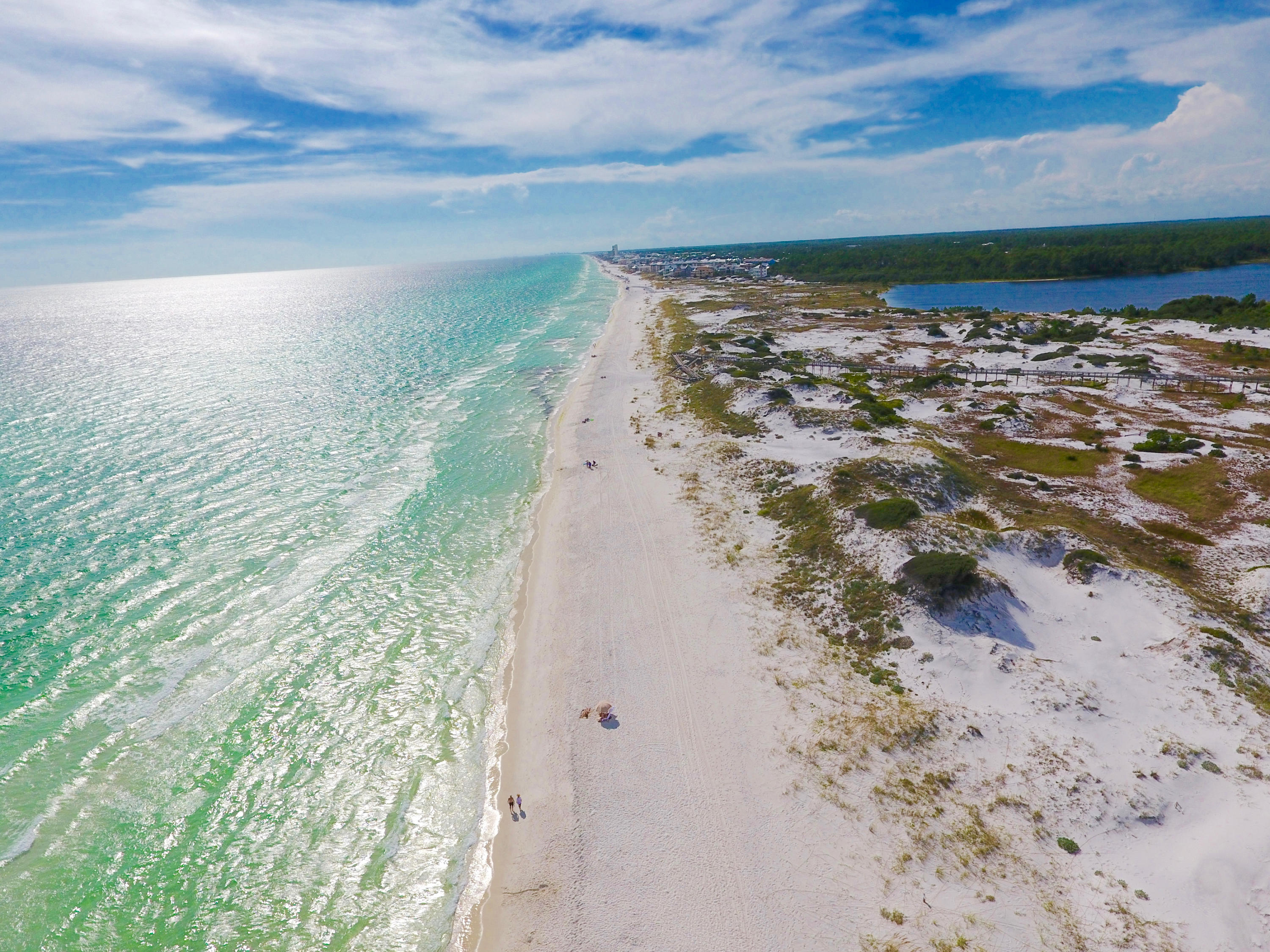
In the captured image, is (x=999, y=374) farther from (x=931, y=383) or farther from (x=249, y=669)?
(x=249, y=669)

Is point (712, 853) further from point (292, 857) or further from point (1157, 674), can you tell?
point (1157, 674)

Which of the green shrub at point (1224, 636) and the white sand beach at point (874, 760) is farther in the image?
the green shrub at point (1224, 636)

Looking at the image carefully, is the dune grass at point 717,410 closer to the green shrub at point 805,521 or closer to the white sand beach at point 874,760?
the green shrub at point 805,521

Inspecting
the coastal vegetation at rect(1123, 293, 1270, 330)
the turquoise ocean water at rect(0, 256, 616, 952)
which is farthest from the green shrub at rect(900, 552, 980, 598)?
the coastal vegetation at rect(1123, 293, 1270, 330)

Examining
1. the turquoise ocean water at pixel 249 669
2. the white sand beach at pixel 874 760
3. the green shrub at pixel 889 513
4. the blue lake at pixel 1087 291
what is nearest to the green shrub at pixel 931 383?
the white sand beach at pixel 874 760

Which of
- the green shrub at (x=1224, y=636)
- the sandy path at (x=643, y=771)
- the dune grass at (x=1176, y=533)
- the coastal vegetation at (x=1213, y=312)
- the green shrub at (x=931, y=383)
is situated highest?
the coastal vegetation at (x=1213, y=312)
